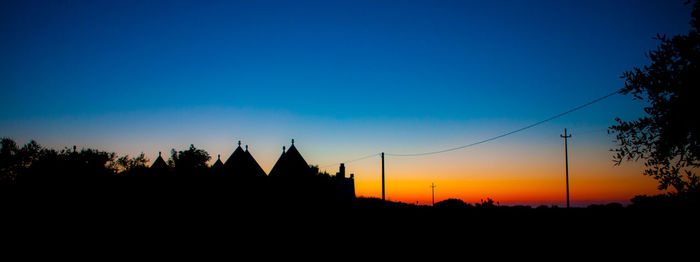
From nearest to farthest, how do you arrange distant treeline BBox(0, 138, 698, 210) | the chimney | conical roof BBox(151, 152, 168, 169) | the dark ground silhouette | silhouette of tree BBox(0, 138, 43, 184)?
the dark ground silhouette < distant treeline BBox(0, 138, 698, 210) < conical roof BBox(151, 152, 168, 169) < the chimney < silhouette of tree BBox(0, 138, 43, 184)

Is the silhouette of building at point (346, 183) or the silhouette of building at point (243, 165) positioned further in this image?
the silhouette of building at point (346, 183)

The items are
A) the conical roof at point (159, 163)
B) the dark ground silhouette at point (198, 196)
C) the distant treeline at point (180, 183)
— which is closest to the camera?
the dark ground silhouette at point (198, 196)

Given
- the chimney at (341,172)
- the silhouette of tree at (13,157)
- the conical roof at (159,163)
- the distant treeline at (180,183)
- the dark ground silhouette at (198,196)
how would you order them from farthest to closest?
the silhouette of tree at (13,157), the chimney at (341,172), the conical roof at (159,163), the distant treeline at (180,183), the dark ground silhouette at (198,196)

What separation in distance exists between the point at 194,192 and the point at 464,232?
22821 mm

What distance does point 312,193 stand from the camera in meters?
27.2

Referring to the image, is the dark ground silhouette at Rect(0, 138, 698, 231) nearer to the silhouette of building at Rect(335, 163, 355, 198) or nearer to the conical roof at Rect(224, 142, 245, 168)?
the conical roof at Rect(224, 142, 245, 168)

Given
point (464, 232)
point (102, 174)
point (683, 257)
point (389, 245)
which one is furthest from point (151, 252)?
point (102, 174)

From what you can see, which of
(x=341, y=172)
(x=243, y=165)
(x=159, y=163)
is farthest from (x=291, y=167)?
(x=341, y=172)

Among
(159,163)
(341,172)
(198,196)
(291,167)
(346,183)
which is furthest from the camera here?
(346,183)

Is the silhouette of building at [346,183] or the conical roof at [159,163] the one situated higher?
the conical roof at [159,163]

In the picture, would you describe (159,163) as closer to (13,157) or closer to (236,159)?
(236,159)

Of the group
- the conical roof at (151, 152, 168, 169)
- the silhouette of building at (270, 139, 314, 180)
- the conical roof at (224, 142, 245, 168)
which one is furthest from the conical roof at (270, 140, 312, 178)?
the conical roof at (151, 152, 168, 169)

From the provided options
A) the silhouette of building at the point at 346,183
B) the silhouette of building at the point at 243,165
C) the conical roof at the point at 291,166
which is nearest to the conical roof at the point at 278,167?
the conical roof at the point at 291,166

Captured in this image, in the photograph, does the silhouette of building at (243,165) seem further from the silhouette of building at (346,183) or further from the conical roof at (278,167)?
the silhouette of building at (346,183)
